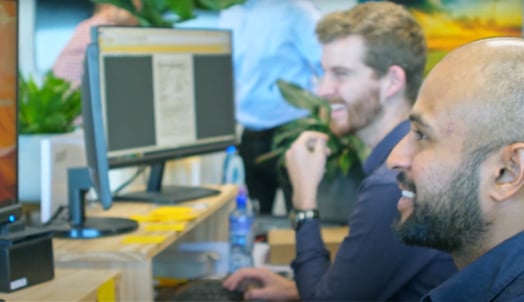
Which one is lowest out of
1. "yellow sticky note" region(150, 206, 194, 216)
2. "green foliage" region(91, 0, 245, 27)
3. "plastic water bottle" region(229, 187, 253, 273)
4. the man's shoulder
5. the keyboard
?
the keyboard

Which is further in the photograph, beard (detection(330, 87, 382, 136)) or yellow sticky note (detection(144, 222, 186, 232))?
beard (detection(330, 87, 382, 136))

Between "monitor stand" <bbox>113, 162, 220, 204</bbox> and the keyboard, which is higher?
"monitor stand" <bbox>113, 162, 220, 204</bbox>

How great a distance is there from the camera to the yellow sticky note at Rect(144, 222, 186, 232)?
180cm

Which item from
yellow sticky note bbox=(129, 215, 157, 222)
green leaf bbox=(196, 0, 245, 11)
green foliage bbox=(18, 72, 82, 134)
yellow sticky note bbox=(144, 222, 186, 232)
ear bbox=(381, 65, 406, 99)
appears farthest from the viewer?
green leaf bbox=(196, 0, 245, 11)

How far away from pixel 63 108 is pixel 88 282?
906 mm

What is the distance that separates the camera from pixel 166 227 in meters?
1.82

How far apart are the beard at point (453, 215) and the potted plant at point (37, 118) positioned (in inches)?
45.0

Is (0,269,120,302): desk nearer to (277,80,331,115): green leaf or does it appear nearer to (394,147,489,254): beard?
(394,147,489,254): beard

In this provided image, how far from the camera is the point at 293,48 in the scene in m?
4.29

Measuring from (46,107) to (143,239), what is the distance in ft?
2.09

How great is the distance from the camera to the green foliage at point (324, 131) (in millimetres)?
2473

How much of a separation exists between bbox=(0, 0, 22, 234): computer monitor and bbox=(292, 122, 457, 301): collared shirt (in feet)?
2.30

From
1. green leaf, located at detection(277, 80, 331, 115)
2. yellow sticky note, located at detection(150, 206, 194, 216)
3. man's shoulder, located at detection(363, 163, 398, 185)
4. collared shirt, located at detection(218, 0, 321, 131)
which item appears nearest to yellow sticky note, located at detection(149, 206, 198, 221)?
yellow sticky note, located at detection(150, 206, 194, 216)

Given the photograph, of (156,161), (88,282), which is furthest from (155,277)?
(88,282)
